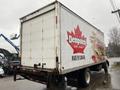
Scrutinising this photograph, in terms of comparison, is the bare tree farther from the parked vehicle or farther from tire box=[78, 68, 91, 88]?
tire box=[78, 68, 91, 88]

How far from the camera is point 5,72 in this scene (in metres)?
18.5

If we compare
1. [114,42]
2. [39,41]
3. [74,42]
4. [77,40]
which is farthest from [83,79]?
[114,42]

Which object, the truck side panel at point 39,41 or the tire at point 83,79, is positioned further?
the tire at point 83,79

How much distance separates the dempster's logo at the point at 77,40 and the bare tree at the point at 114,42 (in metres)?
67.7

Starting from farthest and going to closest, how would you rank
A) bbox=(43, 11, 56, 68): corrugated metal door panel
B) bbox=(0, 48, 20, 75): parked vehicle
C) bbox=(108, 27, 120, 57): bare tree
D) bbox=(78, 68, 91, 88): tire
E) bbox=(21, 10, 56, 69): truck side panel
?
bbox=(108, 27, 120, 57): bare tree → bbox=(0, 48, 20, 75): parked vehicle → bbox=(78, 68, 91, 88): tire → bbox=(21, 10, 56, 69): truck side panel → bbox=(43, 11, 56, 68): corrugated metal door panel

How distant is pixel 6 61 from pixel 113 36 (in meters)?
74.6

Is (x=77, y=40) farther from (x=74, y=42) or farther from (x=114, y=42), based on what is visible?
(x=114, y=42)

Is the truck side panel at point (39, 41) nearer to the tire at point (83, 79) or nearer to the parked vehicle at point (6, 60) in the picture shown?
the tire at point (83, 79)

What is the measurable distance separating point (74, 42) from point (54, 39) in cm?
148

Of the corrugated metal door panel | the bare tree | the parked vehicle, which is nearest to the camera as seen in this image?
the corrugated metal door panel

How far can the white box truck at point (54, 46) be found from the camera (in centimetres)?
736

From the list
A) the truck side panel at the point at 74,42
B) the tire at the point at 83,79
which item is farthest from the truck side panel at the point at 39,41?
Answer: the tire at the point at 83,79

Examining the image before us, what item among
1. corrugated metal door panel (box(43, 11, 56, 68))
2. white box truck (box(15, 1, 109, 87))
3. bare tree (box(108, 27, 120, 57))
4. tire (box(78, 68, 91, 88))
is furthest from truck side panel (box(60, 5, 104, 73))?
bare tree (box(108, 27, 120, 57))

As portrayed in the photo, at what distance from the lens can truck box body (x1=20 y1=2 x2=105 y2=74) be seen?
735 cm
